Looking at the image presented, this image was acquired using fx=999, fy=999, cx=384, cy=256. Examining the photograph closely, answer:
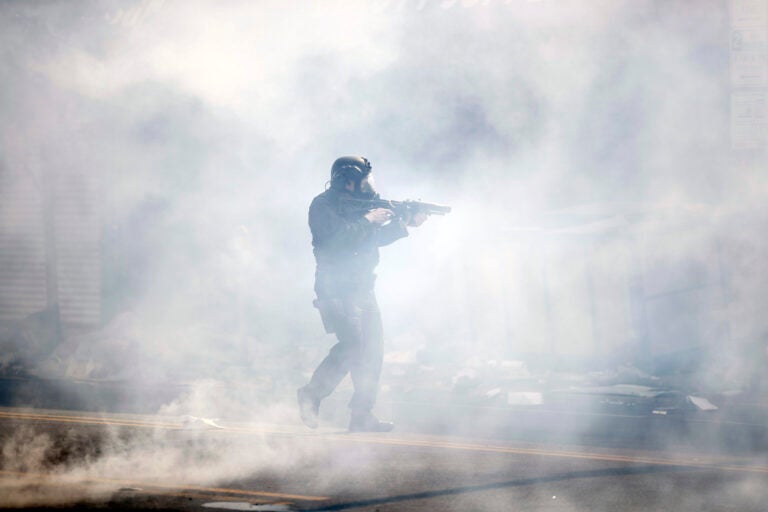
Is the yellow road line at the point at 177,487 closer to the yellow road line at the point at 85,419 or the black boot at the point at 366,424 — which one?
the black boot at the point at 366,424

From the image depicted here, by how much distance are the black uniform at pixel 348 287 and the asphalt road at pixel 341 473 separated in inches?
23.4

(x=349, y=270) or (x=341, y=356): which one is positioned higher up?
(x=349, y=270)

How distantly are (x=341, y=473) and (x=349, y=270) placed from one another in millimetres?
1304

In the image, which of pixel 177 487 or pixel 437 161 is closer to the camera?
pixel 177 487

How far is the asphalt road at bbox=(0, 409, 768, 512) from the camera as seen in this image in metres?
5.60

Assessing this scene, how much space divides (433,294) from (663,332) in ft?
9.35

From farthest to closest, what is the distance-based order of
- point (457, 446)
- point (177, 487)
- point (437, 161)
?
point (437, 161) → point (457, 446) → point (177, 487)

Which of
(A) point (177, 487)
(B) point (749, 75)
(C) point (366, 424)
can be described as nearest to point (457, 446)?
(C) point (366, 424)

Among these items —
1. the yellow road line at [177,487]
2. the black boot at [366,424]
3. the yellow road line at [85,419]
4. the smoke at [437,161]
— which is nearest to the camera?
the yellow road line at [177,487]

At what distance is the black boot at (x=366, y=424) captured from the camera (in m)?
6.87

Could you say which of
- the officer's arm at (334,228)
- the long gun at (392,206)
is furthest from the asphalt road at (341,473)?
the long gun at (392,206)

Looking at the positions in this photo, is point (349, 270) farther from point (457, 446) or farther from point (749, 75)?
point (749, 75)

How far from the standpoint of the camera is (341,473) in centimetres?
635

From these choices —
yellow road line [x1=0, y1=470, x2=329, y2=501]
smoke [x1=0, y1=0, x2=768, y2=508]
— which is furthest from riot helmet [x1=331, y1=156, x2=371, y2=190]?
smoke [x1=0, y1=0, x2=768, y2=508]
